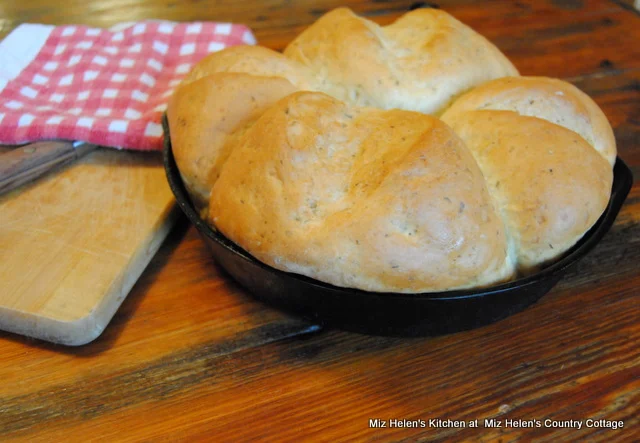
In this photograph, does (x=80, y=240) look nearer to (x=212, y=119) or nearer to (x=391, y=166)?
(x=212, y=119)

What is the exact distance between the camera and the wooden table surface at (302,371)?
0.71 meters

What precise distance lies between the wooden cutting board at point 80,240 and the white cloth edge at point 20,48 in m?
0.36

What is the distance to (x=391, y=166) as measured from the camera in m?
0.70

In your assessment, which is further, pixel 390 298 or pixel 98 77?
pixel 98 77

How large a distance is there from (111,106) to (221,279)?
54 centimetres

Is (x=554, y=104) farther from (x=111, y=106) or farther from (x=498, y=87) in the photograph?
(x=111, y=106)

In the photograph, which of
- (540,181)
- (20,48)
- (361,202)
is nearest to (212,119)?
(361,202)

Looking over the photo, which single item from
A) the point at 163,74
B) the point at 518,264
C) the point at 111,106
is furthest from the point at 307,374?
the point at 163,74

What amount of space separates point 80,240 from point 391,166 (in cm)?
55

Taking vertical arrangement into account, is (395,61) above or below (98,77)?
above

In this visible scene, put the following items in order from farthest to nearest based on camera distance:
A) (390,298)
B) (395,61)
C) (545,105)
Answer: (395,61), (545,105), (390,298)

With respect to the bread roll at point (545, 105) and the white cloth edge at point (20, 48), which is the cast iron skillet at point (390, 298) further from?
the white cloth edge at point (20, 48)

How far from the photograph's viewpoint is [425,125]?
29.2 inches

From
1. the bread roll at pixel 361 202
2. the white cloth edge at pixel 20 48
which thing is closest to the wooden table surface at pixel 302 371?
the bread roll at pixel 361 202
